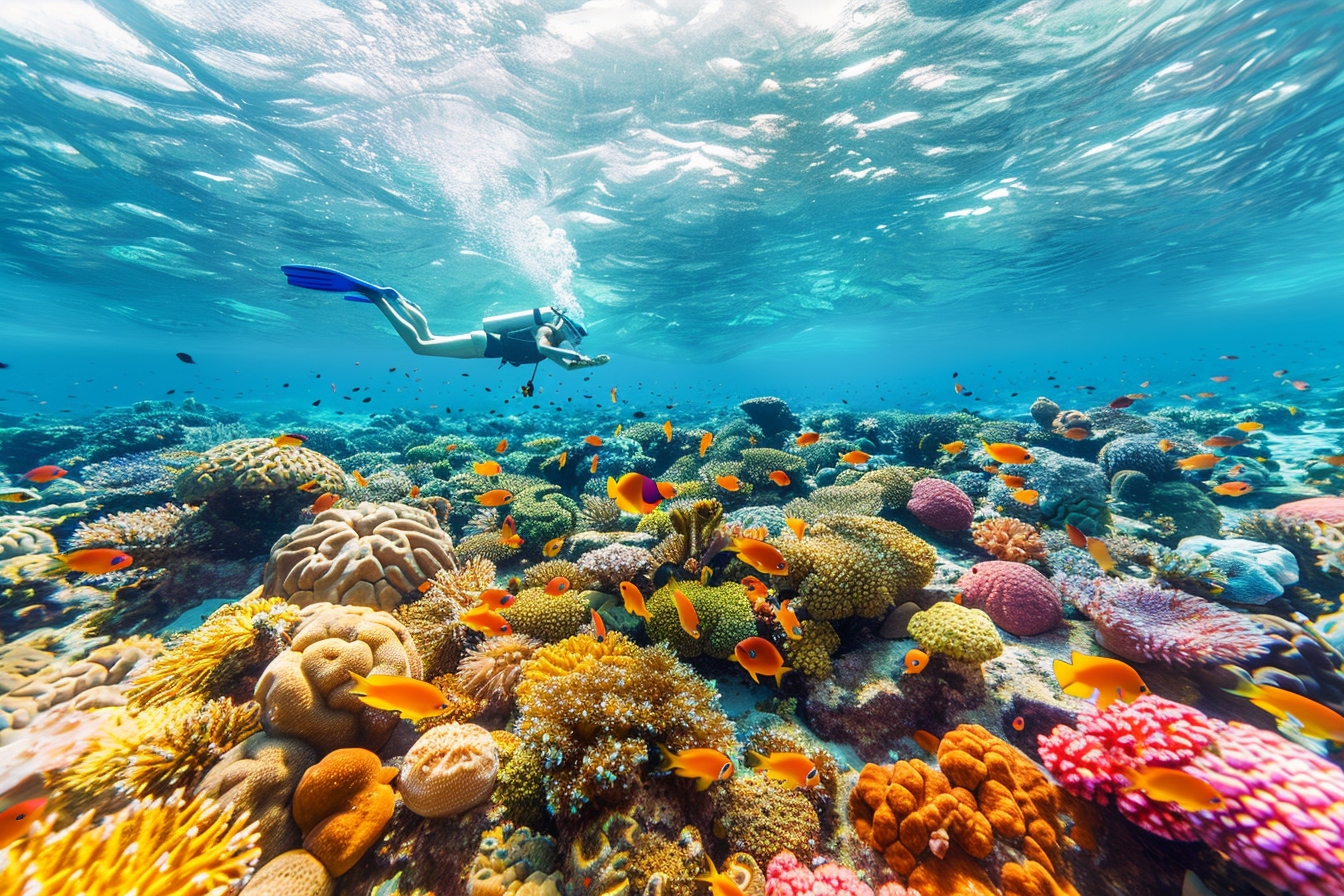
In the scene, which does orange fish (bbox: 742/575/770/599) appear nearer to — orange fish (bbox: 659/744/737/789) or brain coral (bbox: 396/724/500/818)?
orange fish (bbox: 659/744/737/789)

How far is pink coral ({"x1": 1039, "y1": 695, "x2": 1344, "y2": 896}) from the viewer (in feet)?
7.02

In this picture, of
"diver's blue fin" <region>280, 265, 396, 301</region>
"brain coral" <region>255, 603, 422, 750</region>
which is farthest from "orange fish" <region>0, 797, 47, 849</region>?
"diver's blue fin" <region>280, 265, 396, 301</region>

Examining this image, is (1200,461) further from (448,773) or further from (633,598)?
(448,773)

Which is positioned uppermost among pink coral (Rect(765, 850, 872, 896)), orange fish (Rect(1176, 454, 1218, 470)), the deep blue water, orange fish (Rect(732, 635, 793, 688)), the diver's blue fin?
the deep blue water

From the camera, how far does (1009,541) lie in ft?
19.8

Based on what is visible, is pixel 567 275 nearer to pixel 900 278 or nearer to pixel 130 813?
pixel 900 278

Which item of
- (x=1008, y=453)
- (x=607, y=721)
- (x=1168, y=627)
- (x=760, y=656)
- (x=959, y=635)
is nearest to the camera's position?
(x=607, y=721)

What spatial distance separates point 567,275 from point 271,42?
14.4 meters

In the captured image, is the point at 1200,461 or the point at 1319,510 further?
the point at 1200,461

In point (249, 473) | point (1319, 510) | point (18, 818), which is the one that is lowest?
point (1319, 510)

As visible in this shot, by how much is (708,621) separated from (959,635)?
87.5 inches

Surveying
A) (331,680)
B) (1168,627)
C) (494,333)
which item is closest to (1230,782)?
(1168,627)

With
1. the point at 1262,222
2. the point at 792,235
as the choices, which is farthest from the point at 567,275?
the point at 1262,222

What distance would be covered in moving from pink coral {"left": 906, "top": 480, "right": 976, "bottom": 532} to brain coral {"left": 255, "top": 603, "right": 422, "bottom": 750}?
7220 mm
